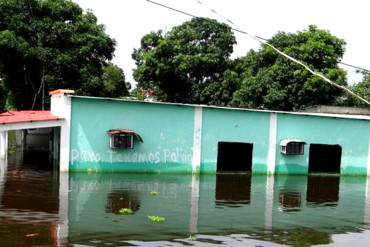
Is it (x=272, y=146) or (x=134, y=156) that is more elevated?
(x=272, y=146)

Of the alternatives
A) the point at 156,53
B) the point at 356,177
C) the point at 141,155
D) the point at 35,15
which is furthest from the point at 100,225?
the point at 156,53

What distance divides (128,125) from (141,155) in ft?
4.63

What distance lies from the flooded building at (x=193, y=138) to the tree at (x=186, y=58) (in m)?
10.7

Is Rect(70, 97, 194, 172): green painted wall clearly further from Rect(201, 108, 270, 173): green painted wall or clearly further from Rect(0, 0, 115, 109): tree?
Rect(0, 0, 115, 109): tree

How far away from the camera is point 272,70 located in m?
30.4

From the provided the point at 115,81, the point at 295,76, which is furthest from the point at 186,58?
the point at 115,81

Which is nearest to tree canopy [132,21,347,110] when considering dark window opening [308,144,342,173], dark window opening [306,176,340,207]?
dark window opening [308,144,342,173]

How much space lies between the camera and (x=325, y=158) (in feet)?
83.4

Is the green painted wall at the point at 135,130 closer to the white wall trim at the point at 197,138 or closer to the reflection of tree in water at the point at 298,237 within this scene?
the white wall trim at the point at 197,138

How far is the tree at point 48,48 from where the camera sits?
2827cm

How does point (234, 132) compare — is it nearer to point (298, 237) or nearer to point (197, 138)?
point (197, 138)

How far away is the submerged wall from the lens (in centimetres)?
2036

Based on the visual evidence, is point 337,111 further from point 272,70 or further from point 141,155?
point 141,155

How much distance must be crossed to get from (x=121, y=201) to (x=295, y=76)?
1900 centimetres
